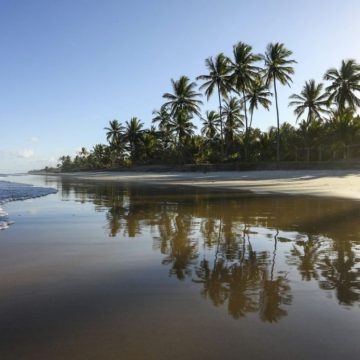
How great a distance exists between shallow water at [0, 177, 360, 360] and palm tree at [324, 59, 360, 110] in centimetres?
4041

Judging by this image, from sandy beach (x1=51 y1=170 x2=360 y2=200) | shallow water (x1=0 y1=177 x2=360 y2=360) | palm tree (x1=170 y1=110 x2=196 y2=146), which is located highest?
palm tree (x1=170 y1=110 x2=196 y2=146)

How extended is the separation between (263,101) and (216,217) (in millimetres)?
41163

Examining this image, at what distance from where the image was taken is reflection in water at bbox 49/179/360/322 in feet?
13.1

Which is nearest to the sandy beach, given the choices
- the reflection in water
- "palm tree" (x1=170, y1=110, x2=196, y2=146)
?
the reflection in water

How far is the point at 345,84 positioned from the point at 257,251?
143 ft

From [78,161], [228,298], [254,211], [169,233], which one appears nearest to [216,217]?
[254,211]

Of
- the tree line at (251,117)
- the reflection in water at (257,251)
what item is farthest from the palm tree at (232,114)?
the reflection in water at (257,251)

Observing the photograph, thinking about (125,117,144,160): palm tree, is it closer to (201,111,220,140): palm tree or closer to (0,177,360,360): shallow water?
(201,111,220,140): palm tree

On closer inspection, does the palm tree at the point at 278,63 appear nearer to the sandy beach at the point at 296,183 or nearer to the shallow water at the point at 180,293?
the sandy beach at the point at 296,183

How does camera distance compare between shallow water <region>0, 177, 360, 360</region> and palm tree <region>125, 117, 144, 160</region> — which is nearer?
shallow water <region>0, 177, 360, 360</region>

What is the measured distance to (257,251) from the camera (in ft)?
20.1

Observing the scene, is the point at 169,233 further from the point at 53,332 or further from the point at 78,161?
the point at 78,161

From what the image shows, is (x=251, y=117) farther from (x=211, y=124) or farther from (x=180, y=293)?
(x=180, y=293)

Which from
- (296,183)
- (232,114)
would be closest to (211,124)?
(232,114)
